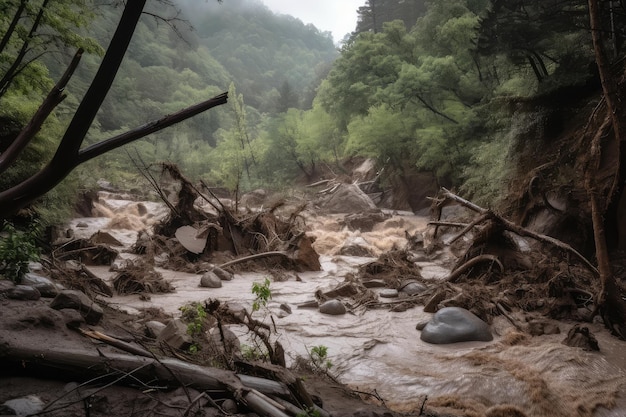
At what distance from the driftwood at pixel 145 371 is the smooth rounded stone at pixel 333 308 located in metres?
3.87

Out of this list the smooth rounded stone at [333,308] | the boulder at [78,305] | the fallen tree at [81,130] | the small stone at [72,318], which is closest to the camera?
the fallen tree at [81,130]

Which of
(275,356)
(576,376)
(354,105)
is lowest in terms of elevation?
(576,376)

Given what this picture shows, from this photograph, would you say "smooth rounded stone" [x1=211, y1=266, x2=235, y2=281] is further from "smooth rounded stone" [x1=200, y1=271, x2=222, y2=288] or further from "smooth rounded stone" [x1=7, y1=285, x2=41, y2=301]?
"smooth rounded stone" [x1=7, y1=285, x2=41, y2=301]

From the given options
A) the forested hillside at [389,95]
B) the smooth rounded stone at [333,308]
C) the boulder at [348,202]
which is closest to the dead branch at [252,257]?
the forested hillside at [389,95]

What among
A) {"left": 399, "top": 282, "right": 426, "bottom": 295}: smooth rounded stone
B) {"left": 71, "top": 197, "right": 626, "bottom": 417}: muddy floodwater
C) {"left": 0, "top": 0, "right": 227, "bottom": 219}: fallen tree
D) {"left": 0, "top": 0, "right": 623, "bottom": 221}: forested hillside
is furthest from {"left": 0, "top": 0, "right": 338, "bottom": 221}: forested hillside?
{"left": 399, "top": 282, "right": 426, "bottom": 295}: smooth rounded stone

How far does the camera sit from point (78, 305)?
127 inches

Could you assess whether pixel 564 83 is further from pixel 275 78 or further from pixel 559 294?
pixel 275 78

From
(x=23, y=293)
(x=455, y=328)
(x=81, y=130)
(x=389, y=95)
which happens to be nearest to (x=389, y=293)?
(x=455, y=328)

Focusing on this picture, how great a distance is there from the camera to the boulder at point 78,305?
10.4 ft

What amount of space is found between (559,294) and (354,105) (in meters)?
23.4

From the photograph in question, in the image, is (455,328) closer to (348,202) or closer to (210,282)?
(210,282)

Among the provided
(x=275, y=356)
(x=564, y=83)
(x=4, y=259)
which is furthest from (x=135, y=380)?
(x=564, y=83)

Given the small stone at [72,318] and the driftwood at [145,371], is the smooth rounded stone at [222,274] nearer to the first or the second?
the small stone at [72,318]

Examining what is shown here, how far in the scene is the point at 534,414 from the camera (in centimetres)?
332
